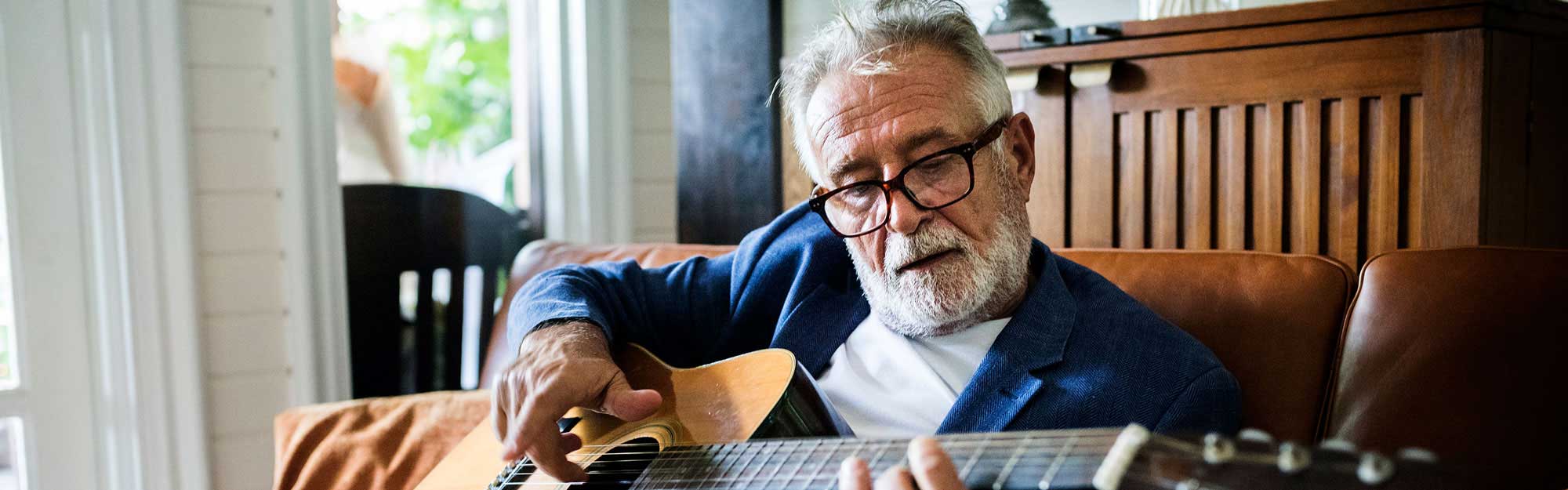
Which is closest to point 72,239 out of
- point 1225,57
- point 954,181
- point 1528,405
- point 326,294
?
point 326,294

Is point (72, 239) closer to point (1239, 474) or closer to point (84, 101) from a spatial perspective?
point (84, 101)

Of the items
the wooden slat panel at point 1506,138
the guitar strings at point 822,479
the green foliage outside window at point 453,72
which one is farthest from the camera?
the green foliage outside window at point 453,72

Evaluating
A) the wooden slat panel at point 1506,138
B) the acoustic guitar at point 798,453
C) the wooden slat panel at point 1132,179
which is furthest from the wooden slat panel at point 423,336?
the wooden slat panel at point 1506,138

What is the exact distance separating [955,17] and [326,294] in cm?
174

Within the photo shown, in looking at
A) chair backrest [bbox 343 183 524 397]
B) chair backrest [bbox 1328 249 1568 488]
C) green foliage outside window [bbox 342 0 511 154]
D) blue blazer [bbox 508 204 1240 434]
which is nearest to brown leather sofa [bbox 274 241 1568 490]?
chair backrest [bbox 1328 249 1568 488]

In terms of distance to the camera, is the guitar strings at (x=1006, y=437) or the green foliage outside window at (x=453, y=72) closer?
the guitar strings at (x=1006, y=437)

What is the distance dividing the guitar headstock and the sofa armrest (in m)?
1.18

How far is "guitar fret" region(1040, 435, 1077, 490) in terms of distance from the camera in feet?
2.51

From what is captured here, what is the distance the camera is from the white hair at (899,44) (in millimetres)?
1437

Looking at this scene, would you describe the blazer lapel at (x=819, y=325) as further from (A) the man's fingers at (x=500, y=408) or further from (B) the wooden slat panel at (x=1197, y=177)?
(B) the wooden slat panel at (x=1197, y=177)

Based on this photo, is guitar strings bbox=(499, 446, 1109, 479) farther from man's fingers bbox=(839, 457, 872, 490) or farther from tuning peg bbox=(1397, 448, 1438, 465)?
tuning peg bbox=(1397, 448, 1438, 465)

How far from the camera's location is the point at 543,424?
1.22 m

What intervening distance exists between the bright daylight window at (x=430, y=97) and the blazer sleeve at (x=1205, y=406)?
2095 millimetres

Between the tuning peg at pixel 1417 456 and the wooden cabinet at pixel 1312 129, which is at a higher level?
the wooden cabinet at pixel 1312 129
